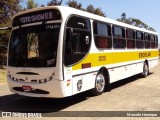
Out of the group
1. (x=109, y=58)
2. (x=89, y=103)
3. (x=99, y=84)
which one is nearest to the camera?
(x=89, y=103)

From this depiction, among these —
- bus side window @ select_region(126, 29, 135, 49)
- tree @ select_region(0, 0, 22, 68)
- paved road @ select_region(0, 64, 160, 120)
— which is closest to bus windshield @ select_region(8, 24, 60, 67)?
paved road @ select_region(0, 64, 160, 120)

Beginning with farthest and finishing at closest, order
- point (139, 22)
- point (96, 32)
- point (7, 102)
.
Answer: point (139, 22) < point (96, 32) < point (7, 102)

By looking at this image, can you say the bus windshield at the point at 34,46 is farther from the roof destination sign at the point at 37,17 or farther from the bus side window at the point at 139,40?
the bus side window at the point at 139,40

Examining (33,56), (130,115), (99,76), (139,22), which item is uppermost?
(139,22)

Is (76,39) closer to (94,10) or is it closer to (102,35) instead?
(102,35)

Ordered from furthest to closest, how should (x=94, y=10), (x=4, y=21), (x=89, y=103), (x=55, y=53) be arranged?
(x=94, y=10)
(x=4, y=21)
(x=89, y=103)
(x=55, y=53)

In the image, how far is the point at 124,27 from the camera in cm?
1458

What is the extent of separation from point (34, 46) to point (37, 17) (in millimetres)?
925

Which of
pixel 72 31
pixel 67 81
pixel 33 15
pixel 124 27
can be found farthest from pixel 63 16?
pixel 124 27

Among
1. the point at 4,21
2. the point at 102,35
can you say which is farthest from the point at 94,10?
the point at 102,35

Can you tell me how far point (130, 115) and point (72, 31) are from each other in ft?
10.0

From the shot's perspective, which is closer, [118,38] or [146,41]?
[118,38]

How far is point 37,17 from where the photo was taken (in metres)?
9.21

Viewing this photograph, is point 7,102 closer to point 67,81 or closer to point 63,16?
point 67,81
